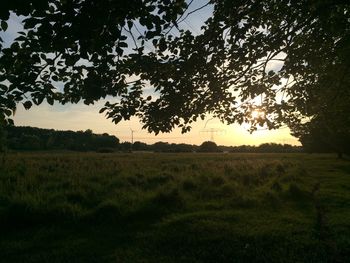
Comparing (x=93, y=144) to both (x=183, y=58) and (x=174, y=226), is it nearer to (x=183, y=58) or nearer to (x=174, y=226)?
(x=174, y=226)

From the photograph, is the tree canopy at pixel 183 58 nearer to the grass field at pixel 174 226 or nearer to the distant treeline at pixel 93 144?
the grass field at pixel 174 226

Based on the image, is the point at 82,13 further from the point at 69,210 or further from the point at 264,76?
the point at 69,210

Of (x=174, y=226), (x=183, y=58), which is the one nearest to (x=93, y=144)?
(x=174, y=226)

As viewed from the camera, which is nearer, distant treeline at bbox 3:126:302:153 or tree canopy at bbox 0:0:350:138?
tree canopy at bbox 0:0:350:138

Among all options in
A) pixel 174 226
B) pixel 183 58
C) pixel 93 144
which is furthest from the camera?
pixel 93 144

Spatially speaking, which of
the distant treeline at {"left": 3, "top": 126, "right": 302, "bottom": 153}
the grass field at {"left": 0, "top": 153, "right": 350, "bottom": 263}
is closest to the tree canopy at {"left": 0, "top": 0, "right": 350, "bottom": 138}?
the grass field at {"left": 0, "top": 153, "right": 350, "bottom": 263}

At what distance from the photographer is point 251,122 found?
11977 mm

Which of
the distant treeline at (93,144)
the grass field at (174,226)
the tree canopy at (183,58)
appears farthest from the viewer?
the distant treeline at (93,144)

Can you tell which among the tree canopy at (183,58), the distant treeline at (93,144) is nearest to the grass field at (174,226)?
the tree canopy at (183,58)

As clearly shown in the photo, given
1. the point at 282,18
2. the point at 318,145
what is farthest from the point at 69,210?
the point at 318,145

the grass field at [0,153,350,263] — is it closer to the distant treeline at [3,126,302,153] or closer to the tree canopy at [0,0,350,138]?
the tree canopy at [0,0,350,138]

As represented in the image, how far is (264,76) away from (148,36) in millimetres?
5819

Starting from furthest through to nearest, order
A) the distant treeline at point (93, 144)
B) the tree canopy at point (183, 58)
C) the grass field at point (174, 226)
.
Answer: the distant treeline at point (93, 144)
the grass field at point (174, 226)
the tree canopy at point (183, 58)

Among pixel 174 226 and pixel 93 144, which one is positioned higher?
pixel 93 144
